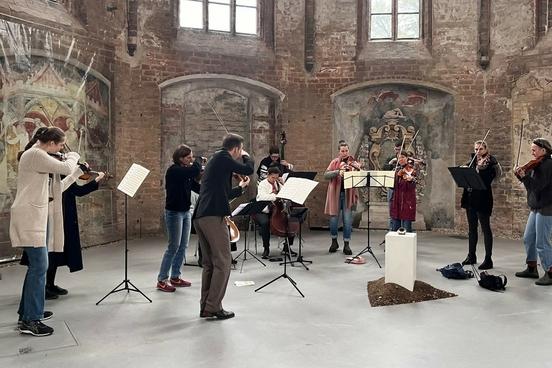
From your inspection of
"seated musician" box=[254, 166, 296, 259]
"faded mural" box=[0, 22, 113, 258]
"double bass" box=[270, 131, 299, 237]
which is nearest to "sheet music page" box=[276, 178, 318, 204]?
"double bass" box=[270, 131, 299, 237]

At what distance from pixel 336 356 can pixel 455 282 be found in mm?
3315

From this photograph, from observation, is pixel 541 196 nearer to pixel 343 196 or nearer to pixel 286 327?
pixel 343 196

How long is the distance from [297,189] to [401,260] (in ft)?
4.98

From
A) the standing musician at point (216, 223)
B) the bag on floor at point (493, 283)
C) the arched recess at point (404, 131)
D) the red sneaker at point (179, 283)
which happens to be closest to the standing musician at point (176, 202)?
the red sneaker at point (179, 283)

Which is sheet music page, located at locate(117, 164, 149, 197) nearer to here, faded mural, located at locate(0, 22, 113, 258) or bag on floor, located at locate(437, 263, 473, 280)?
→ faded mural, located at locate(0, 22, 113, 258)

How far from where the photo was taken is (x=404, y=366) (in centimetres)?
403

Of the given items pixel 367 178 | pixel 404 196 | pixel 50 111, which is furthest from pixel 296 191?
pixel 50 111

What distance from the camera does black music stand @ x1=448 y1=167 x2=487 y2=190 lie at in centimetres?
723

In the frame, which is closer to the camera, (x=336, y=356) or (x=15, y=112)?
(x=336, y=356)

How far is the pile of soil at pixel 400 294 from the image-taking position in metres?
5.98

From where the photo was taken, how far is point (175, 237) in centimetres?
643

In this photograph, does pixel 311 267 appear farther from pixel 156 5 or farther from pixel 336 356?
pixel 156 5

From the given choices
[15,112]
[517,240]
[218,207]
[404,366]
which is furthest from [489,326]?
[15,112]

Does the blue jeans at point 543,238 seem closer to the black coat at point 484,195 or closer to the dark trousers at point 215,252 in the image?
the black coat at point 484,195
